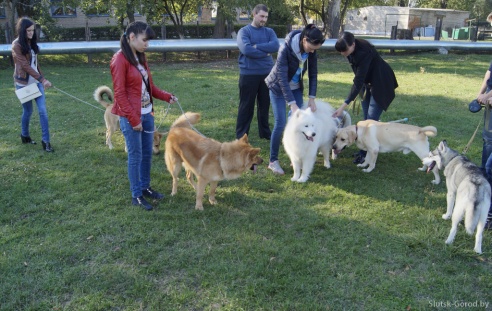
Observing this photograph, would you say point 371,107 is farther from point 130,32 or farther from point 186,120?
point 130,32

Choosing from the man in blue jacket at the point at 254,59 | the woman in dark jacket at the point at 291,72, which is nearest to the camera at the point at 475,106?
the woman in dark jacket at the point at 291,72

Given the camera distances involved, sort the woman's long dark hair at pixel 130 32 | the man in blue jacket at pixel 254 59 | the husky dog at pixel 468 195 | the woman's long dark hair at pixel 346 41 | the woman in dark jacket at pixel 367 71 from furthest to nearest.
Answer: the man in blue jacket at pixel 254 59
the woman in dark jacket at pixel 367 71
the woman's long dark hair at pixel 346 41
the woman's long dark hair at pixel 130 32
the husky dog at pixel 468 195

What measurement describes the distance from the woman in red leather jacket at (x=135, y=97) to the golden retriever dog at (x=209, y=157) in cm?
35

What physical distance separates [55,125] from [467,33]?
117 feet

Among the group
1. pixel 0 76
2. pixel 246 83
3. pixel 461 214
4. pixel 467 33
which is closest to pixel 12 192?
pixel 246 83

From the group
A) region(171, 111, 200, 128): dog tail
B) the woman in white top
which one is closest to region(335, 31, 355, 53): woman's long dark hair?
region(171, 111, 200, 128): dog tail

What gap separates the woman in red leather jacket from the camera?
3633 millimetres

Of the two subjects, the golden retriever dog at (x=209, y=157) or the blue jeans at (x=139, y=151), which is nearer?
the blue jeans at (x=139, y=151)

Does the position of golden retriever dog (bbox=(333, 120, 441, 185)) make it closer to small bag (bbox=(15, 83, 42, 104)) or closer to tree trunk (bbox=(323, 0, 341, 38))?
small bag (bbox=(15, 83, 42, 104))

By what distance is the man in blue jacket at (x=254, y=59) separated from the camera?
5.77m

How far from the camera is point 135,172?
13.9ft

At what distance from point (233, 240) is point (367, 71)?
3.24 m

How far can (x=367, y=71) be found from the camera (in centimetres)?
523

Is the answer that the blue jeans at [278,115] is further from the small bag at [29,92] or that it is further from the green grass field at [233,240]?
the small bag at [29,92]
